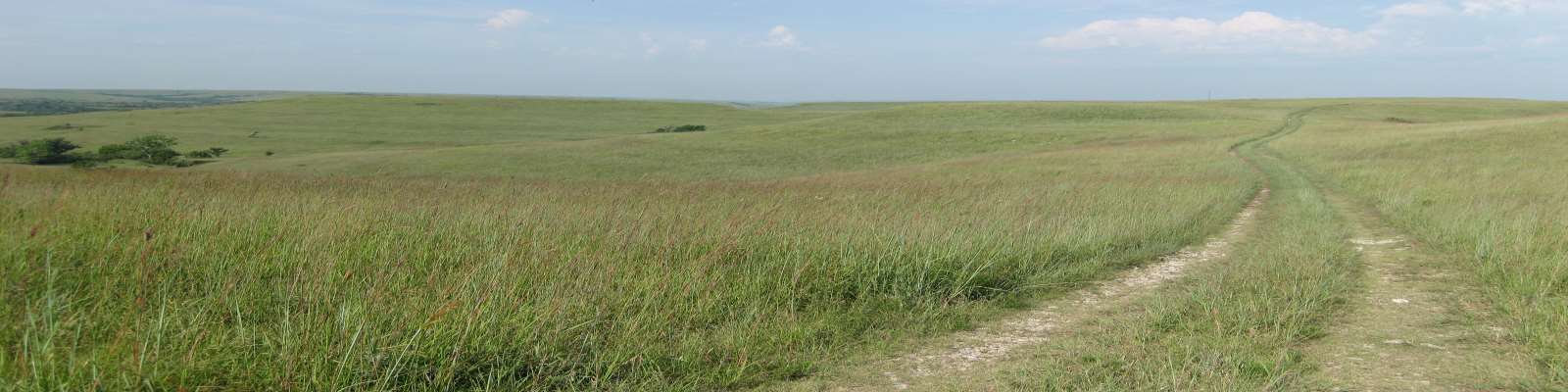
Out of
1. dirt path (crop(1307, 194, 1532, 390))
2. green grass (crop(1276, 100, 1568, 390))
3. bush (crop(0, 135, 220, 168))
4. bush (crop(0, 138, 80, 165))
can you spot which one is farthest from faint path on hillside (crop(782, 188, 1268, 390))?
bush (crop(0, 138, 80, 165))

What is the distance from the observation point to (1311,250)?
8.33 metres

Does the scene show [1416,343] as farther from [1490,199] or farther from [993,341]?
[1490,199]

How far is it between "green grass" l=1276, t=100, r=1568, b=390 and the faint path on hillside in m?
2.19

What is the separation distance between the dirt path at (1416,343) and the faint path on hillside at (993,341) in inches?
54.7

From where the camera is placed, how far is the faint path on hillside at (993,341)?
4414 mm

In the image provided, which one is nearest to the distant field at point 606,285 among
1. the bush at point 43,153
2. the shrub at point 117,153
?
the bush at point 43,153

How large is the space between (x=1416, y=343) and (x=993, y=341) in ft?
7.32

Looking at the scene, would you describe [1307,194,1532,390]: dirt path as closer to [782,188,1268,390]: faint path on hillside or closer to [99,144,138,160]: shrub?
[782,188,1268,390]: faint path on hillside

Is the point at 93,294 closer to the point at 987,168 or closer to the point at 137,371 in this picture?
the point at 137,371

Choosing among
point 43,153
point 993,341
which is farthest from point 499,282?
point 43,153

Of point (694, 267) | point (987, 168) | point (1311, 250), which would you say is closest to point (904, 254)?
point (694, 267)

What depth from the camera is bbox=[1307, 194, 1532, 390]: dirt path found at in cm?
428

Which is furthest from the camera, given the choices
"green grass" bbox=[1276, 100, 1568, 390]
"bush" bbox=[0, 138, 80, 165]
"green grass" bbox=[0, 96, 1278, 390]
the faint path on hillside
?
"bush" bbox=[0, 138, 80, 165]

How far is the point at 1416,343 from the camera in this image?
5.00 m
